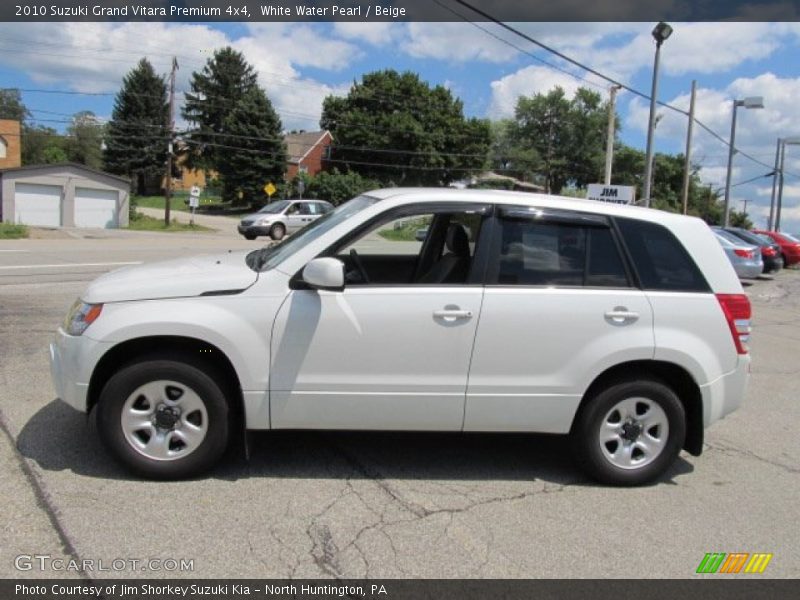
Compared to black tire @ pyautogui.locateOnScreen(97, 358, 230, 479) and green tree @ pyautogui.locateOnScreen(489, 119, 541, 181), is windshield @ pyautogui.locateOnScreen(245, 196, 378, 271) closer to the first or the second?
black tire @ pyautogui.locateOnScreen(97, 358, 230, 479)

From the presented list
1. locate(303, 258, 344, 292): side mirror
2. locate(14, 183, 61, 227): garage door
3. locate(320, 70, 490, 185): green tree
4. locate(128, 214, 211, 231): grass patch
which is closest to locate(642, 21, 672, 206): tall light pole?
locate(303, 258, 344, 292): side mirror

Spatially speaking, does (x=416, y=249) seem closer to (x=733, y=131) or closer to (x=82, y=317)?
(x=82, y=317)

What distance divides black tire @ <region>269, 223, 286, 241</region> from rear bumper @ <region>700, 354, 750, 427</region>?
26349 mm

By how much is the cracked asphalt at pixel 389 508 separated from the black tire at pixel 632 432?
11cm

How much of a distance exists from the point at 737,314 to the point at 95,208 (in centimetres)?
4291

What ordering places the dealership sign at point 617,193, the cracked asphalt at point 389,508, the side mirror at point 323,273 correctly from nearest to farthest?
the cracked asphalt at point 389,508 < the side mirror at point 323,273 < the dealership sign at point 617,193

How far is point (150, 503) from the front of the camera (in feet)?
11.8

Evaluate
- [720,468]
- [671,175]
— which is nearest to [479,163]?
[671,175]

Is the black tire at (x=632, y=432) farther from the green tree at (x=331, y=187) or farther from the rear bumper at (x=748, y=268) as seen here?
the green tree at (x=331, y=187)

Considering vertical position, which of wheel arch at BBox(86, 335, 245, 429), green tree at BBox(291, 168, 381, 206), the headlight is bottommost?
wheel arch at BBox(86, 335, 245, 429)

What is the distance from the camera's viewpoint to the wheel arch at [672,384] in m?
4.10

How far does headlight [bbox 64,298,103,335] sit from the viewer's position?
3.79m

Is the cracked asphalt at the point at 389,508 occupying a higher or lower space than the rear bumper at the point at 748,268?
lower
